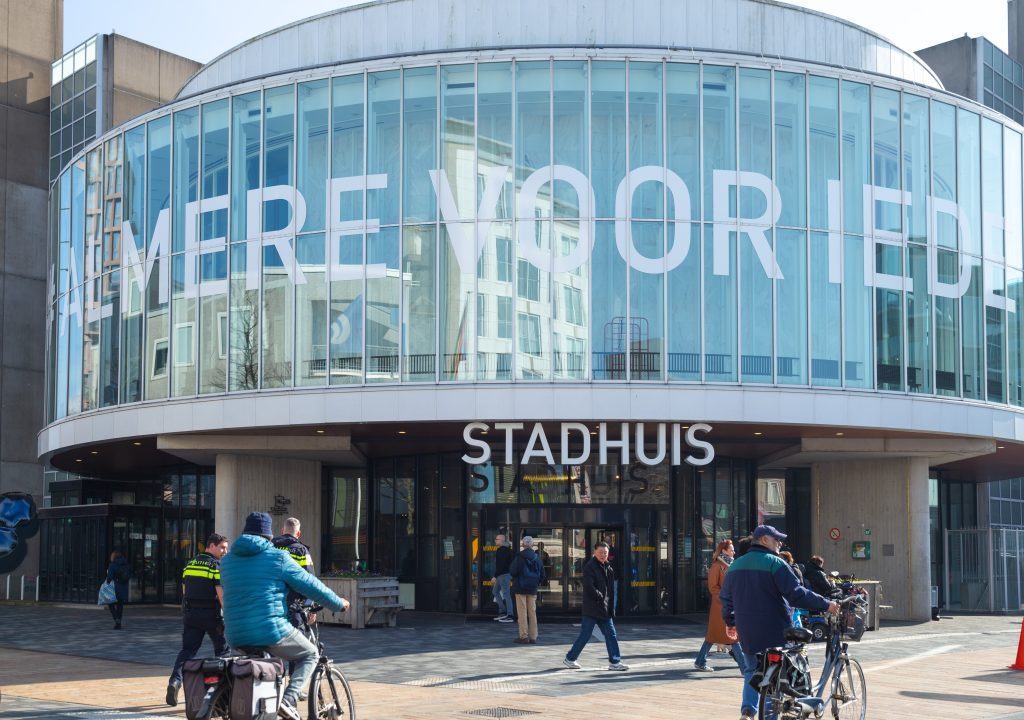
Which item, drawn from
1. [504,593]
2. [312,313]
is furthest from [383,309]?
[504,593]

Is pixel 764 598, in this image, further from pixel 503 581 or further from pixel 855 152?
pixel 855 152

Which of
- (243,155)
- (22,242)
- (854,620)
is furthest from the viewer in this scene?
(22,242)

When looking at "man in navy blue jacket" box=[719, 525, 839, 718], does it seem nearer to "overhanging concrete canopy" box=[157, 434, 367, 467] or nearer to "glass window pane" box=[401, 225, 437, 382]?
"glass window pane" box=[401, 225, 437, 382]

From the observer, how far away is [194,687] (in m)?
9.28

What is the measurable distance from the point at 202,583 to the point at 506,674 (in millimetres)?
5145

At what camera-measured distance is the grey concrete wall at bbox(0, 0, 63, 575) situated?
49.1 meters

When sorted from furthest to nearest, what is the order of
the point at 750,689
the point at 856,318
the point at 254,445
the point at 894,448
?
the point at 894,448 → the point at 254,445 → the point at 856,318 → the point at 750,689

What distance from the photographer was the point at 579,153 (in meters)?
27.3

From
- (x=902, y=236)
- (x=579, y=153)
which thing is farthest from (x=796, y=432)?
(x=579, y=153)

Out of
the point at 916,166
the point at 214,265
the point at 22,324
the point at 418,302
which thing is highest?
the point at 916,166

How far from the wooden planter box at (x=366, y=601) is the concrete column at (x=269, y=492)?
5.15m

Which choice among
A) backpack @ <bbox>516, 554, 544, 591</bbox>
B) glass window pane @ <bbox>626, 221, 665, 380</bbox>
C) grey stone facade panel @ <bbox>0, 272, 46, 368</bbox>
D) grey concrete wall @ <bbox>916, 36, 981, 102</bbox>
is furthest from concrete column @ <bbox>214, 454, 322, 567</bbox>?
grey concrete wall @ <bbox>916, 36, 981, 102</bbox>

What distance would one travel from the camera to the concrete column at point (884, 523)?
31766 mm

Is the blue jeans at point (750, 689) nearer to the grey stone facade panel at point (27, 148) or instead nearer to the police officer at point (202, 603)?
the police officer at point (202, 603)
